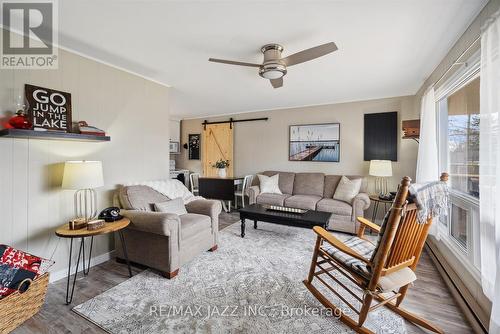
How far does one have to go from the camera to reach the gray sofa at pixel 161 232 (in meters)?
2.28

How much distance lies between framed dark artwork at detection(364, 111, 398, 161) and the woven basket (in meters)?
4.88

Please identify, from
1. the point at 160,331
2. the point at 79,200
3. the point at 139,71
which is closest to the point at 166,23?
the point at 139,71

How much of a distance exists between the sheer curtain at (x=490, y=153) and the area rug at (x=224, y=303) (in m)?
0.74

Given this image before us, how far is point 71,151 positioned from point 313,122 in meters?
4.20

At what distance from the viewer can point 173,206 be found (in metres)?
2.87

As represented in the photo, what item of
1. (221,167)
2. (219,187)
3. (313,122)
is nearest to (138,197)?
(219,187)

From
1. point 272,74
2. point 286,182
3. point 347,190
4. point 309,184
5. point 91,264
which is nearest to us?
point 272,74

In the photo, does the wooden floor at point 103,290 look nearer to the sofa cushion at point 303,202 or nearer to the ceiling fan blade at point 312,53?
the sofa cushion at point 303,202

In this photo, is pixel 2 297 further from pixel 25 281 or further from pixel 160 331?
pixel 160 331

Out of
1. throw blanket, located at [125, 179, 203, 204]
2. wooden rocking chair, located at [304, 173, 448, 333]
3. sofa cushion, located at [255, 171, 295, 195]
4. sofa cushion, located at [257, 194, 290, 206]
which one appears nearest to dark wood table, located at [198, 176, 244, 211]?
sofa cushion, located at [257, 194, 290, 206]

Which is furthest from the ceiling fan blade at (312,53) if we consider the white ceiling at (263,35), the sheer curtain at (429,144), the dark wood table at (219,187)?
the dark wood table at (219,187)

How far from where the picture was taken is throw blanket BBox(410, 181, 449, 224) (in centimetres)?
141

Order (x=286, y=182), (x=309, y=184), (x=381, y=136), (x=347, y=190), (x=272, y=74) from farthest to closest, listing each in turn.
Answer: (x=286, y=182) < (x=309, y=184) < (x=381, y=136) < (x=347, y=190) < (x=272, y=74)

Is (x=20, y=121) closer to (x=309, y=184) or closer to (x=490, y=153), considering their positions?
(x=490, y=153)
